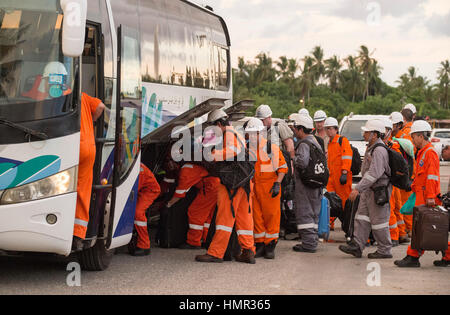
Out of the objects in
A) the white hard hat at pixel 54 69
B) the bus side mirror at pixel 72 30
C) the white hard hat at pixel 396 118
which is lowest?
the white hard hat at pixel 396 118

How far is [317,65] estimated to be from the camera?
318 feet

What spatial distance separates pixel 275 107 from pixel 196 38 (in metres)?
62.4

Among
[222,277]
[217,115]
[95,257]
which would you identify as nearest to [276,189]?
[217,115]

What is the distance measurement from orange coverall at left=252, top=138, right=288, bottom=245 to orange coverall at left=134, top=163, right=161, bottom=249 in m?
1.32

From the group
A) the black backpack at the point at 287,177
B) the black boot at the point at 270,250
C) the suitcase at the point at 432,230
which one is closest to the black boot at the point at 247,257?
the black boot at the point at 270,250

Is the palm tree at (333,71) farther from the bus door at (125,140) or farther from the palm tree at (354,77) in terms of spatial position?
the bus door at (125,140)

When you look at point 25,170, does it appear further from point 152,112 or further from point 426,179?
point 152,112

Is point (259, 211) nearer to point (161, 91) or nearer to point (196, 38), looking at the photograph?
point (161, 91)

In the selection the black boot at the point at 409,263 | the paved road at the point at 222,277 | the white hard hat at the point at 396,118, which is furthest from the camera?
the white hard hat at the point at 396,118

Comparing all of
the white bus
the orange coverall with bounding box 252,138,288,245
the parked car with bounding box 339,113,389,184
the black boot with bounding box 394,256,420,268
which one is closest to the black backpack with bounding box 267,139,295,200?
the orange coverall with bounding box 252,138,288,245

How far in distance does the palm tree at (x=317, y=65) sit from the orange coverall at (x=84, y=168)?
9040cm

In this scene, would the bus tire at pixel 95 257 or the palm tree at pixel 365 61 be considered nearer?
the bus tire at pixel 95 257

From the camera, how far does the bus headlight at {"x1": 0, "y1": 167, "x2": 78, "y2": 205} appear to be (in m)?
6.90

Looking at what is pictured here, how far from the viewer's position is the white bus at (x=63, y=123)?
6.89 meters
